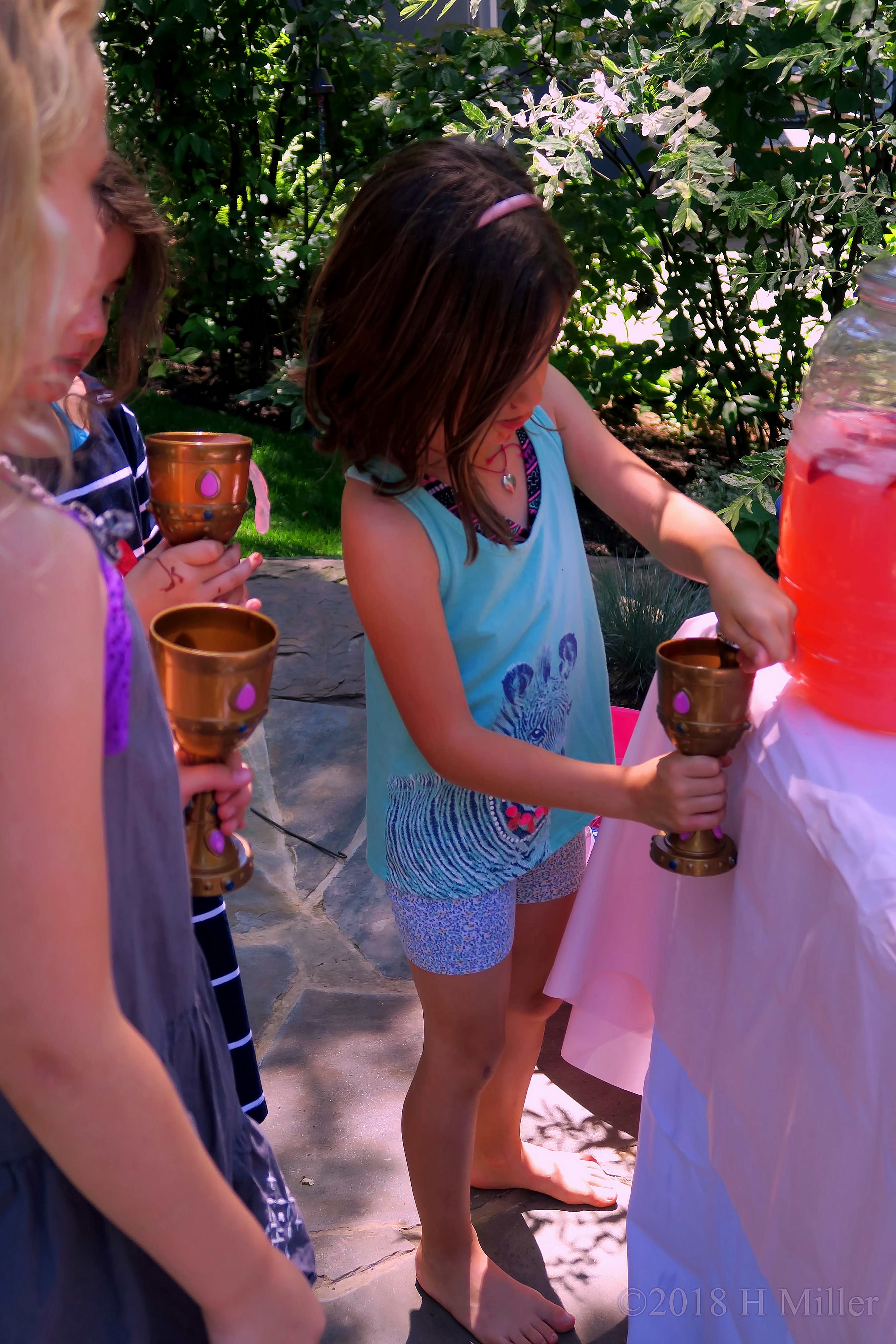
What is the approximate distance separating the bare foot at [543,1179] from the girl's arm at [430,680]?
3.16 ft

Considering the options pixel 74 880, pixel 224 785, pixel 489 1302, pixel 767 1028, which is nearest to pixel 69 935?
pixel 74 880

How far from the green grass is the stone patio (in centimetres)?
98

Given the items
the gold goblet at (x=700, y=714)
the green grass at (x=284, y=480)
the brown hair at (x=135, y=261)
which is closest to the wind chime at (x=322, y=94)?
the green grass at (x=284, y=480)

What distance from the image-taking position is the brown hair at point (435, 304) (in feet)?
4.49

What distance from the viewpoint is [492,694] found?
161 centimetres

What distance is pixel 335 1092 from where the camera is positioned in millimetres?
2379

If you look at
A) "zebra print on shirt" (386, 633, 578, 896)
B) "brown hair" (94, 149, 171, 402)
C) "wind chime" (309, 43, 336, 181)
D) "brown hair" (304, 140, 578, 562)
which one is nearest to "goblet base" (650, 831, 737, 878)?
"zebra print on shirt" (386, 633, 578, 896)

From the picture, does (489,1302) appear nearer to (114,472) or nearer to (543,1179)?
(543,1179)

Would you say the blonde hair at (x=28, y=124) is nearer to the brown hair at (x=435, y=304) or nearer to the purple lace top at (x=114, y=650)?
the purple lace top at (x=114, y=650)

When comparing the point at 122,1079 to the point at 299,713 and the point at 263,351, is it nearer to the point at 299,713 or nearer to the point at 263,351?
the point at 299,713

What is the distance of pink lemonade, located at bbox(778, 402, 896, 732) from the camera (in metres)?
1.22

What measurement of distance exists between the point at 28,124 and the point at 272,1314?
814mm

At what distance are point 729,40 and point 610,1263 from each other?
2847 mm

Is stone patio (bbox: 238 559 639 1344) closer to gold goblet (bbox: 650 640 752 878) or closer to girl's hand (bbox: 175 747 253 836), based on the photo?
gold goblet (bbox: 650 640 752 878)
